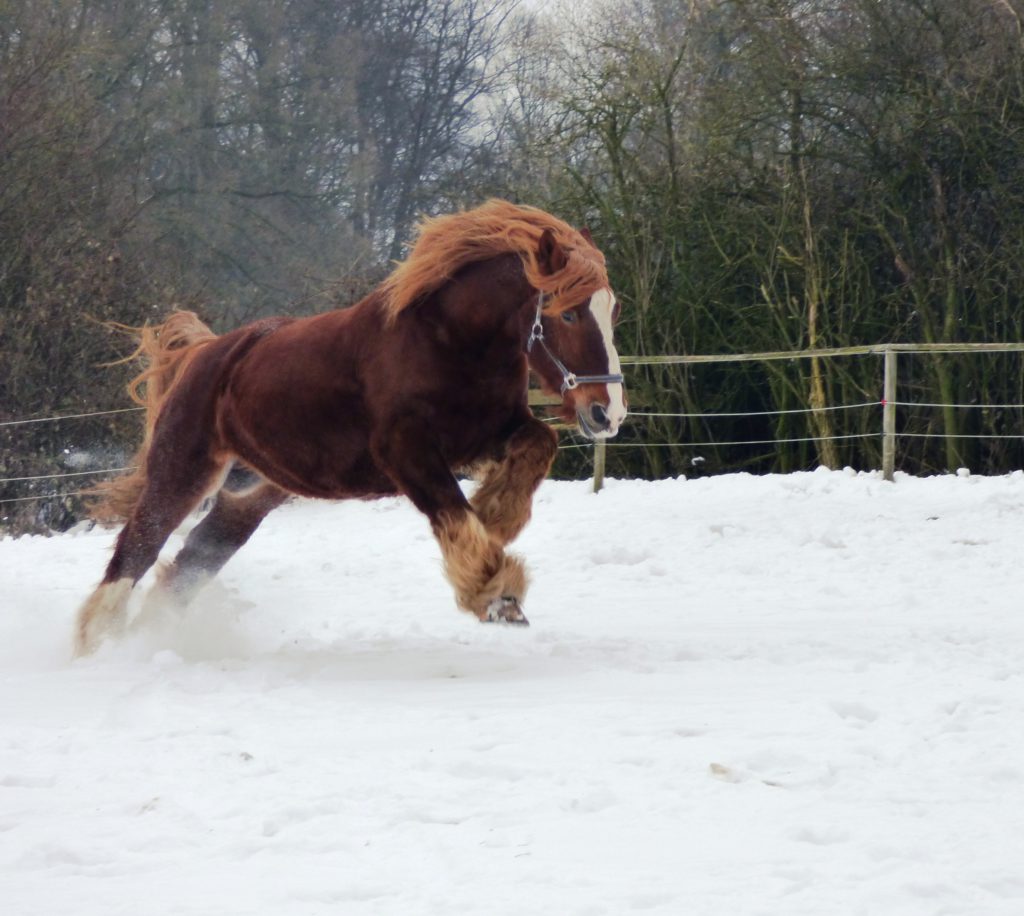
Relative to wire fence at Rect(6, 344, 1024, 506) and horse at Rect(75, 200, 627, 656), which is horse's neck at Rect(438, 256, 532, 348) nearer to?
horse at Rect(75, 200, 627, 656)

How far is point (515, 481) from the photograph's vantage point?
5875mm

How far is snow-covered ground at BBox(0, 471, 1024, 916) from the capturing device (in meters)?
2.96

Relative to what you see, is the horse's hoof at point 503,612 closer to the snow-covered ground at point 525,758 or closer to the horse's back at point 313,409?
the snow-covered ground at point 525,758

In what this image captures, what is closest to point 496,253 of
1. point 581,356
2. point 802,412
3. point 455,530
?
point 581,356

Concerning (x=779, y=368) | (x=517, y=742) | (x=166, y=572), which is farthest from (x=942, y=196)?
(x=517, y=742)

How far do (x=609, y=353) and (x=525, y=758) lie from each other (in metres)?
2.15

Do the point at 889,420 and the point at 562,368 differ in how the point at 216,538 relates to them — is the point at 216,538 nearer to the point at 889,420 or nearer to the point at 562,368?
the point at 562,368

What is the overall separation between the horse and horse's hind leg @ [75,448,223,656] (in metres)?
0.02

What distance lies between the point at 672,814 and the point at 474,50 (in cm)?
2456

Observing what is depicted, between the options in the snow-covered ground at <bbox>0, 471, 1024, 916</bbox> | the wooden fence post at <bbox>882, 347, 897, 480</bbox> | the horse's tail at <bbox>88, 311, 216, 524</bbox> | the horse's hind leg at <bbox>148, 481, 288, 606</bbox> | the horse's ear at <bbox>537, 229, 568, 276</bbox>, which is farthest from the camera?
the wooden fence post at <bbox>882, 347, 897, 480</bbox>

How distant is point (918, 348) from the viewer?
41.1ft

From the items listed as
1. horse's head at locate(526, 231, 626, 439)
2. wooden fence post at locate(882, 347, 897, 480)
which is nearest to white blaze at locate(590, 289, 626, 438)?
horse's head at locate(526, 231, 626, 439)

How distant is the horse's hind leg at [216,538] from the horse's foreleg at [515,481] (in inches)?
53.0

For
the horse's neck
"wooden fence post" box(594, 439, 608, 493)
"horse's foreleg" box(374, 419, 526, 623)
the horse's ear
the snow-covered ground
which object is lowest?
"wooden fence post" box(594, 439, 608, 493)
